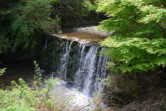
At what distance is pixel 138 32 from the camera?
5039 mm

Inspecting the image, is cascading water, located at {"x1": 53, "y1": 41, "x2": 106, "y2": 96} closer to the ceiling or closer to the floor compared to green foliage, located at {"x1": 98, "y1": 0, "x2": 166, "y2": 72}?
closer to the floor

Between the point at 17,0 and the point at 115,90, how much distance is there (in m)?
6.13

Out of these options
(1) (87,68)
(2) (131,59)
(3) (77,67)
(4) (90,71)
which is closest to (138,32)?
(2) (131,59)

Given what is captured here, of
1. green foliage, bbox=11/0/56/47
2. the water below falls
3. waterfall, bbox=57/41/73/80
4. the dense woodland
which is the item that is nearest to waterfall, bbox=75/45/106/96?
the water below falls

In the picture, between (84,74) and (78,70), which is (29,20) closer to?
(78,70)

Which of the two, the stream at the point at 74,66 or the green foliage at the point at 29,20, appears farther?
the green foliage at the point at 29,20

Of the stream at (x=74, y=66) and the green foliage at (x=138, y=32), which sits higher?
the green foliage at (x=138, y=32)

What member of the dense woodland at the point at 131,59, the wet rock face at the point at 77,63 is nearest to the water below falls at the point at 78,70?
the wet rock face at the point at 77,63

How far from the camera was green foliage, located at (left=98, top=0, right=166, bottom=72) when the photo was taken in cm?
457

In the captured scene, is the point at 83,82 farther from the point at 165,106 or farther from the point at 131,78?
the point at 165,106

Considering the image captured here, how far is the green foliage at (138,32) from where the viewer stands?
457 cm

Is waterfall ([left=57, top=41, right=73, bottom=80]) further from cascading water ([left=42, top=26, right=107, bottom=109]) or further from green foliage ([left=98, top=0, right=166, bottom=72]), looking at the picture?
green foliage ([left=98, top=0, right=166, bottom=72])

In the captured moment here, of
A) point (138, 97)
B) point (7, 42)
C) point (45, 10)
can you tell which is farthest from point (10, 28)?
point (138, 97)

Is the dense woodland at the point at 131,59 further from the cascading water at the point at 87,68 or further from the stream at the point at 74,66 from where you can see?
the cascading water at the point at 87,68
